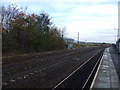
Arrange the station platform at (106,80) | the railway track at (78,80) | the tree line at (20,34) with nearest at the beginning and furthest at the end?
the station platform at (106,80), the railway track at (78,80), the tree line at (20,34)

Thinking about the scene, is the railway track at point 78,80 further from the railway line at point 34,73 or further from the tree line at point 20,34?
the tree line at point 20,34

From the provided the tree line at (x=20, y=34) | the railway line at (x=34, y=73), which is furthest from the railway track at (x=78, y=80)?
the tree line at (x=20, y=34)

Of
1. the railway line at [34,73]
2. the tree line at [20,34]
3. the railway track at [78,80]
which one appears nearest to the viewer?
the railway track at [78,80]

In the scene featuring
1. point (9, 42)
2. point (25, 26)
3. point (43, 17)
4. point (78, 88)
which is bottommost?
point (78, 88)

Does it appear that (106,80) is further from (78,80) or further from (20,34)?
(20,34)

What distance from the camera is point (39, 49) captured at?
51.2m

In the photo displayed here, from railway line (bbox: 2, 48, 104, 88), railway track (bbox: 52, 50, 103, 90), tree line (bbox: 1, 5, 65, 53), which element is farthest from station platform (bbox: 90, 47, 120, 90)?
tree line (bbox: 1, 5, 65, 53)

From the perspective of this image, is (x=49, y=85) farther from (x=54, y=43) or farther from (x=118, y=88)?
(x=54, y=43)

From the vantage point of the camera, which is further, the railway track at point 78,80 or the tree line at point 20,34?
the tree line at point 20,34

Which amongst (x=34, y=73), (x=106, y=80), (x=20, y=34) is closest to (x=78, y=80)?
(x=106, y=80)

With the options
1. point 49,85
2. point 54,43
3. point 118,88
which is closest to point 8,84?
point 49,85

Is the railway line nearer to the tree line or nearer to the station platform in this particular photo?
the station platform

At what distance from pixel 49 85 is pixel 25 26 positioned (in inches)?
1325

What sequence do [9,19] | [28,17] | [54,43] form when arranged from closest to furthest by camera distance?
[9,19] → [28,17] → [54,43]
